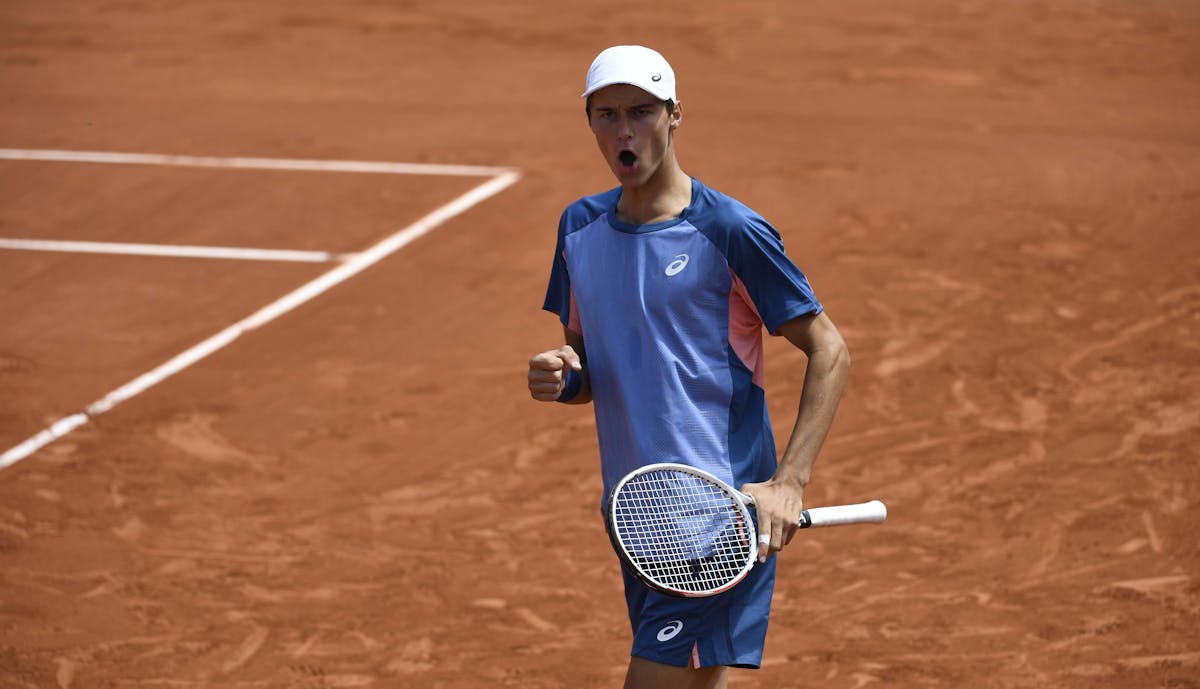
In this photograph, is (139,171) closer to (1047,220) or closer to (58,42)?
(58,42)

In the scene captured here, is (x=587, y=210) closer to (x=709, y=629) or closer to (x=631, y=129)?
(x=631, y=129)

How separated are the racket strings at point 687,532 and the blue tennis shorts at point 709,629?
21 centimetres

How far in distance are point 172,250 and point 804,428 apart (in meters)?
8.42

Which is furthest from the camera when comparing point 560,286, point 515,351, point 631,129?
point 515,351

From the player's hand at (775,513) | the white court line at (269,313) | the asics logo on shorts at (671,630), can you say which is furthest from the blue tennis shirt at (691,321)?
the white court line at (269,313)

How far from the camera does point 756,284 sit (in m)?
3.86

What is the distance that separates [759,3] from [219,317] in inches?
402

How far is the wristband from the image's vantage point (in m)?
4.12

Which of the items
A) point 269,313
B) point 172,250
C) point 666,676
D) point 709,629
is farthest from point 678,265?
point 172,250

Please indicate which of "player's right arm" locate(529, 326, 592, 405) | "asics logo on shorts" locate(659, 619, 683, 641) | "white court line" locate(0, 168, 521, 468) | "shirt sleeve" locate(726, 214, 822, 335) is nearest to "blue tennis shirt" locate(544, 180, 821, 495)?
"shirt sleeve" locate(726, 214, 822, 335)

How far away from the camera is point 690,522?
3830 mm

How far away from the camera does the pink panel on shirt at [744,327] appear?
393cm

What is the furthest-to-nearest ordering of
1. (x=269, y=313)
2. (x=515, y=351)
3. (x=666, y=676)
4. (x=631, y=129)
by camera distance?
(x=269, y=313) → (x=515, y=351) → (x=666, y=676) → (x=631, y=129)

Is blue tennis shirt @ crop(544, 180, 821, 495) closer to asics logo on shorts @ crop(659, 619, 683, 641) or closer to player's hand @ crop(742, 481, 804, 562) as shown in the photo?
player's hand @ crop(742, 481, 804, 562)
